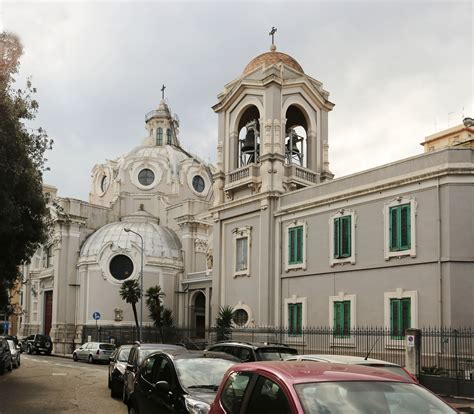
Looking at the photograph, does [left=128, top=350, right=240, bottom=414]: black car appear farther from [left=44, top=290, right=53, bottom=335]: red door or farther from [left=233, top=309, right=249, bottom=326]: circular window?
[left=44, top=290, right=53, bottom=335]: red door

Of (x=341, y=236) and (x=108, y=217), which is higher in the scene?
(x=108, y=217)

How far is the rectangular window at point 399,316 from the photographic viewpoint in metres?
22.1

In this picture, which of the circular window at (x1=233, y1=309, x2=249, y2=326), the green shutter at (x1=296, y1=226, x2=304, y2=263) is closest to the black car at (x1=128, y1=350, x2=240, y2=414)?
the green shutter at (x1=296, y1=226, x2=304, y2=263)

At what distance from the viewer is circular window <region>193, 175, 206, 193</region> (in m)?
58.4

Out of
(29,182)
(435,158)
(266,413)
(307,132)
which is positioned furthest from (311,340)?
(266,413)

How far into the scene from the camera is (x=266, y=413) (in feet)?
17.4

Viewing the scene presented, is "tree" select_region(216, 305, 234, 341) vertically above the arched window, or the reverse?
the arched window

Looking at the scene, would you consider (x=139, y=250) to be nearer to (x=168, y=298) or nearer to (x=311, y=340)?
(x=168, y=298)

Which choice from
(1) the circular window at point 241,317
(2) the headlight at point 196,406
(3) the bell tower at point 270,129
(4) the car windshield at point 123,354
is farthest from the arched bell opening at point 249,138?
(2) the headlight at point 196,406

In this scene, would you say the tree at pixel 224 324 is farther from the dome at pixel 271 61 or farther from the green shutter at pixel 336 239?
the dome at pixel 271 61

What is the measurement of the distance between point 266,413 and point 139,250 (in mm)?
43383

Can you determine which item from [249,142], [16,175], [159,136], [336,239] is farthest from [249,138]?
[159,136]

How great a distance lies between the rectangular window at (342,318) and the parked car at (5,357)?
13.0 meters

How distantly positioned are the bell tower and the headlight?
68.8ft
